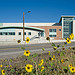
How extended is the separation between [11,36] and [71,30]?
33.9 m

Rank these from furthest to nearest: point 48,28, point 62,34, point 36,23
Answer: point 36,23
point 62,34
point 48,28

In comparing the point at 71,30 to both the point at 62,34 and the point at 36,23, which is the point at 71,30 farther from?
the point at 36,23

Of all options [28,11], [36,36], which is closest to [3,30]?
[36,36]

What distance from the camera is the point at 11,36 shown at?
37750mm

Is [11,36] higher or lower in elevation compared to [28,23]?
lower

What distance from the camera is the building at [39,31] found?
37.8m

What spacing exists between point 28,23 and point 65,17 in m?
23.2

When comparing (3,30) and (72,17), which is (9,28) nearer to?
(3,30)

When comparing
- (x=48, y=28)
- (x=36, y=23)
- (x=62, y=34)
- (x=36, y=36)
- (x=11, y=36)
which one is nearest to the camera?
(x=11, y=36)

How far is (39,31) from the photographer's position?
138 feet

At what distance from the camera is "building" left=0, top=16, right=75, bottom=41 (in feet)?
124

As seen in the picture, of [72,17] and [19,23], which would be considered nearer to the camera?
[72,17]

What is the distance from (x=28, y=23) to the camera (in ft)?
218

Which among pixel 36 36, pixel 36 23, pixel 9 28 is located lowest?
pixel 36 36
